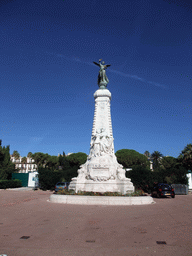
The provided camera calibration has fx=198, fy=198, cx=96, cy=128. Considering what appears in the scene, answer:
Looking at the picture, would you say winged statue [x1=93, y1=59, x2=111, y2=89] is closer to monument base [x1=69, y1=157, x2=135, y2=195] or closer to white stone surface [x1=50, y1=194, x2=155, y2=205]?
monument base [x1=69, y1=157, x2=135, y2=195]

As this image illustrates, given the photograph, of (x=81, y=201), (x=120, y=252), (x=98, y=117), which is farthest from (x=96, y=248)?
(x=98, y=117)

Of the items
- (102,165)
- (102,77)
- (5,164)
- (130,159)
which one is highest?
(102,77)

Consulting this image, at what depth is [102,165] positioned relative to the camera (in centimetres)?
1675

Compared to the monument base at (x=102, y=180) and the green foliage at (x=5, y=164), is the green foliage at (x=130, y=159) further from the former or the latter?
the monument base at (x=102, y=180)

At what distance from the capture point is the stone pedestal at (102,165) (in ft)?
53.1

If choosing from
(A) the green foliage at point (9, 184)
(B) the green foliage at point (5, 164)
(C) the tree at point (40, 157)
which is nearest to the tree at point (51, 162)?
(C) the tree at point (40, 157)

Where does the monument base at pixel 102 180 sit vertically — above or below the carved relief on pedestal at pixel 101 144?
below

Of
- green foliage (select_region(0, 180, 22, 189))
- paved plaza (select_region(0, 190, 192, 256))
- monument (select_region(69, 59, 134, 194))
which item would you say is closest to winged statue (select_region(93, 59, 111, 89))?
monument (select_region(69, 59, 134, 194))

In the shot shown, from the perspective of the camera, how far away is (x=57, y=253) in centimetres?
429

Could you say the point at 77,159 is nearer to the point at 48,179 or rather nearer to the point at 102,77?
the point at 48,179

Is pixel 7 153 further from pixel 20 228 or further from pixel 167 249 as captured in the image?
pixel 167 249

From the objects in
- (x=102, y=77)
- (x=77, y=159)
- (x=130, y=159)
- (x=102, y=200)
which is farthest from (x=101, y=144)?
(x=77, y=159)

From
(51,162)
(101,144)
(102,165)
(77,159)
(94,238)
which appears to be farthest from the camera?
(51,162)

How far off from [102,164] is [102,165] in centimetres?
11
